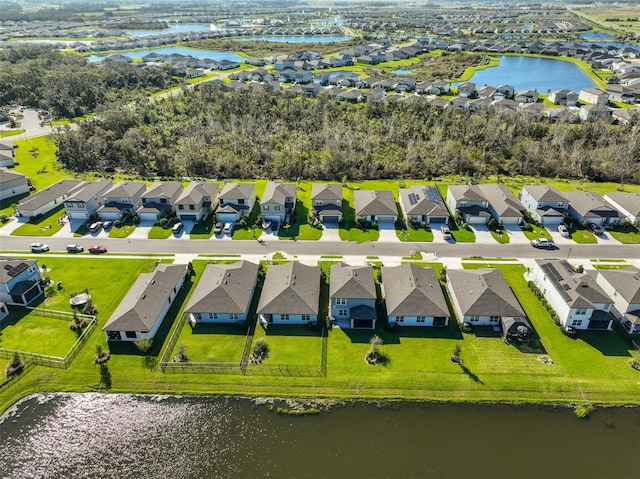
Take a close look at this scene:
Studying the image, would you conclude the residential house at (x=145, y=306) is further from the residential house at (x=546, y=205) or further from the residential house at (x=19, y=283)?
the residential house at (x=546, y=205)

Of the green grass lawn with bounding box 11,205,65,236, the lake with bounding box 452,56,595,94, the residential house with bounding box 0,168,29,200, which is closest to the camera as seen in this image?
the green grass lawn with bounding box 11,205,65,236

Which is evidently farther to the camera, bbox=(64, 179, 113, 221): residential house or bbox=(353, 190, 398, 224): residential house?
bbox=(64, 179, 113, 221): residential house

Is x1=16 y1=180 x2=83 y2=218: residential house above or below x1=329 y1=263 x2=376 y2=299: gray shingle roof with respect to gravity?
above

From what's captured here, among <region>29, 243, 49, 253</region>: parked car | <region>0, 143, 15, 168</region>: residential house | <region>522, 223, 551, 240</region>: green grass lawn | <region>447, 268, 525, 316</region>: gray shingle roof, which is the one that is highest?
<region>0, 143, 15, 168</region>: residential house

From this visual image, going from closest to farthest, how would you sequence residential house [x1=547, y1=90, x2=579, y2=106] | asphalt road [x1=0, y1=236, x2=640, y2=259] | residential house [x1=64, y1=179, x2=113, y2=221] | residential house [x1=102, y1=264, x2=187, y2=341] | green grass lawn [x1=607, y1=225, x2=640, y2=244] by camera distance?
1. residential house [x1=102, y1=264, x2=187, y2=341]
2. asphalt road [x1=0, y1=236, x2=640, y2=259]
3. green grass lawn [x1=607, y1=225, x2=640, y2=244]
4. residential house [x1=64, y1=179, x2=113, y2=221]
5. residential house [x1=547, y1=90, x2=579, y2=106]

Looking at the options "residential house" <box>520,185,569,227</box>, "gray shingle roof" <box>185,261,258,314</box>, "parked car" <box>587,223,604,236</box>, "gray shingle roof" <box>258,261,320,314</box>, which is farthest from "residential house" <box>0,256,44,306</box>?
"parked car" <box>587,223,604,236</box>

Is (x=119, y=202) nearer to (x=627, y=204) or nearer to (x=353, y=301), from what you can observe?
(x=353, y=301)

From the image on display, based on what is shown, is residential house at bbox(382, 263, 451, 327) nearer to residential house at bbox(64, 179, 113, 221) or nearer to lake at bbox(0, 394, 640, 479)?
lake at bbox(0, 394, 640, 479)
